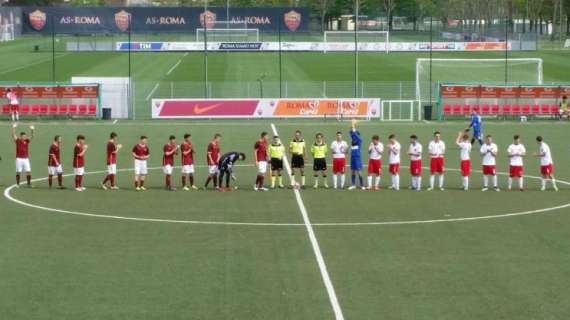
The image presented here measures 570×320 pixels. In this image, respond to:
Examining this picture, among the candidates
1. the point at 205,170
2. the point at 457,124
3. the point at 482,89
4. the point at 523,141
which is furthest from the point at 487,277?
the point at 482,89

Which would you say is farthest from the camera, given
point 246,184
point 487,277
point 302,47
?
point 302,47

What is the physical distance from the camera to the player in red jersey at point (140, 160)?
3064cm

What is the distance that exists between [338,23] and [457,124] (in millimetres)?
114685

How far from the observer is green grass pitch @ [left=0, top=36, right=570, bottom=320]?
17703mm

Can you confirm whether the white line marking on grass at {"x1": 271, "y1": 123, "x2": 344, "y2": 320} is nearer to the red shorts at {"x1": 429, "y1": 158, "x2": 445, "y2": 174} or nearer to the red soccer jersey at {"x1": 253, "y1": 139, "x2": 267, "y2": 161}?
the red soccer jersey at {"x1": 253, "y1": 139, "x2": 267, "y2": 161}

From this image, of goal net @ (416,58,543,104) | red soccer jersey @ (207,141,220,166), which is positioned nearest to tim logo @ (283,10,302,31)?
goal net @ (416,58,543,104)

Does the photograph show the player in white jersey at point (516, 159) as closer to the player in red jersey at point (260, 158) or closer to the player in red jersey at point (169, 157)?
the player in red jersey at point (260, 158)

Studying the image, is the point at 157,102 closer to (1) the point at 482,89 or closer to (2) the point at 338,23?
(1) the point at 482,89

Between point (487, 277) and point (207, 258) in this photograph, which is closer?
point (487, 277)

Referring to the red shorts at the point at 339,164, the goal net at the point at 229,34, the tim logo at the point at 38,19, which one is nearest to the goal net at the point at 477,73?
the goal net at the point at 229,34

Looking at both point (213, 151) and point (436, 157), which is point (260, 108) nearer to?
point (213, 151)

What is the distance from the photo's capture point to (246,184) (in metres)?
32.3

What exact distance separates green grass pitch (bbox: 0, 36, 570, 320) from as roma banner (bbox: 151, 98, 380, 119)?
1682cm

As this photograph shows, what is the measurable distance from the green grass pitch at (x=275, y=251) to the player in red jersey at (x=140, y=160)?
587 millimetres
